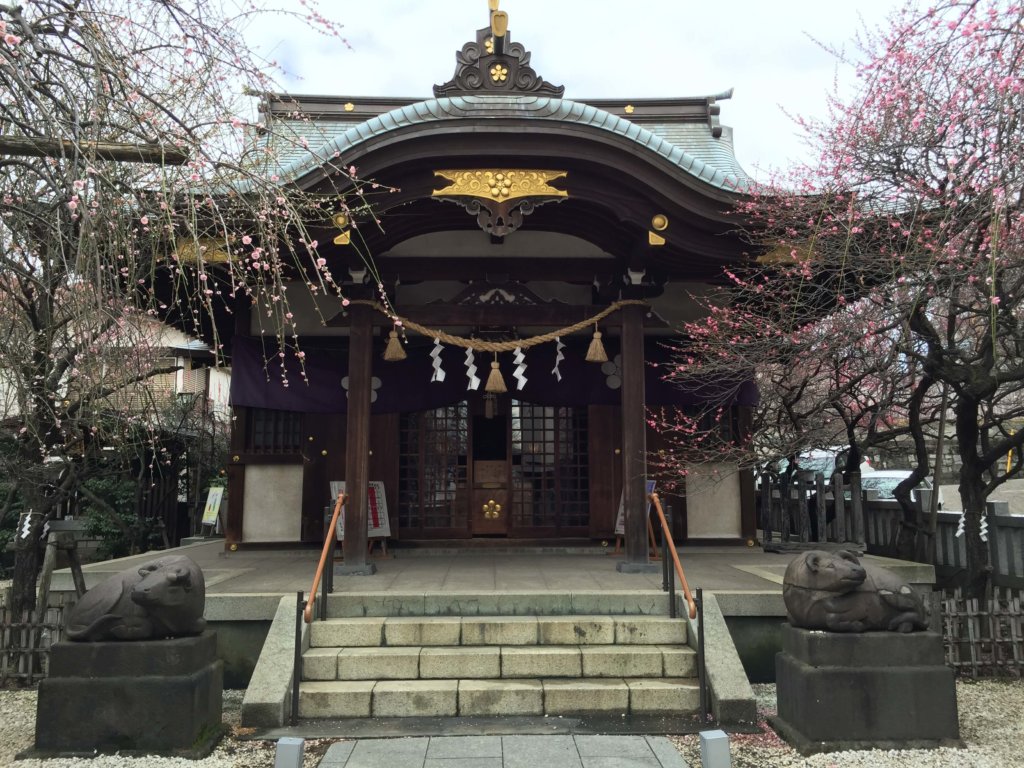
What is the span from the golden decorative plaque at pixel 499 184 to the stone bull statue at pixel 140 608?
4.36m

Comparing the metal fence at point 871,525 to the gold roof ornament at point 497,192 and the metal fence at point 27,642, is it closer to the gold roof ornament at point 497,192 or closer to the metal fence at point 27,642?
the gold roof ornament at point 497,192

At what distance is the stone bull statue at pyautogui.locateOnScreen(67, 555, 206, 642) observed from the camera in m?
4.86

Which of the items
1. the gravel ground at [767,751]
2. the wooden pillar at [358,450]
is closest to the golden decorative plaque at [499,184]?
the wooden pillar at [358,450]

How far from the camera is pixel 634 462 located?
7855mm

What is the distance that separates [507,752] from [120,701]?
2.63m

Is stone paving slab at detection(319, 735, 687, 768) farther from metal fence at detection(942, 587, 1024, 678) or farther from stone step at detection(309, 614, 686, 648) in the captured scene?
metal fence at detection(942, 587, 1024, 678)

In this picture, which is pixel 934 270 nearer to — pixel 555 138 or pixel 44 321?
pixel 555 138

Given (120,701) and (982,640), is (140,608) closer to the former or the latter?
(120,701)

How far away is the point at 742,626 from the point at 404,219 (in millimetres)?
5451

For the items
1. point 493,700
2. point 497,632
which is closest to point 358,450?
point 497,632

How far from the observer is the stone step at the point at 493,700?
546cm

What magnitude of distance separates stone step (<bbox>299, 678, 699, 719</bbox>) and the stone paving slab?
17.9 inches

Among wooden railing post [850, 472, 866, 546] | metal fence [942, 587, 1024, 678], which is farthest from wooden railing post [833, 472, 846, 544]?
metal fence [942, 587, 1024, 678]

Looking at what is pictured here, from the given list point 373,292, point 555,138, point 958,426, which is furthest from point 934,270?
point 373,292
